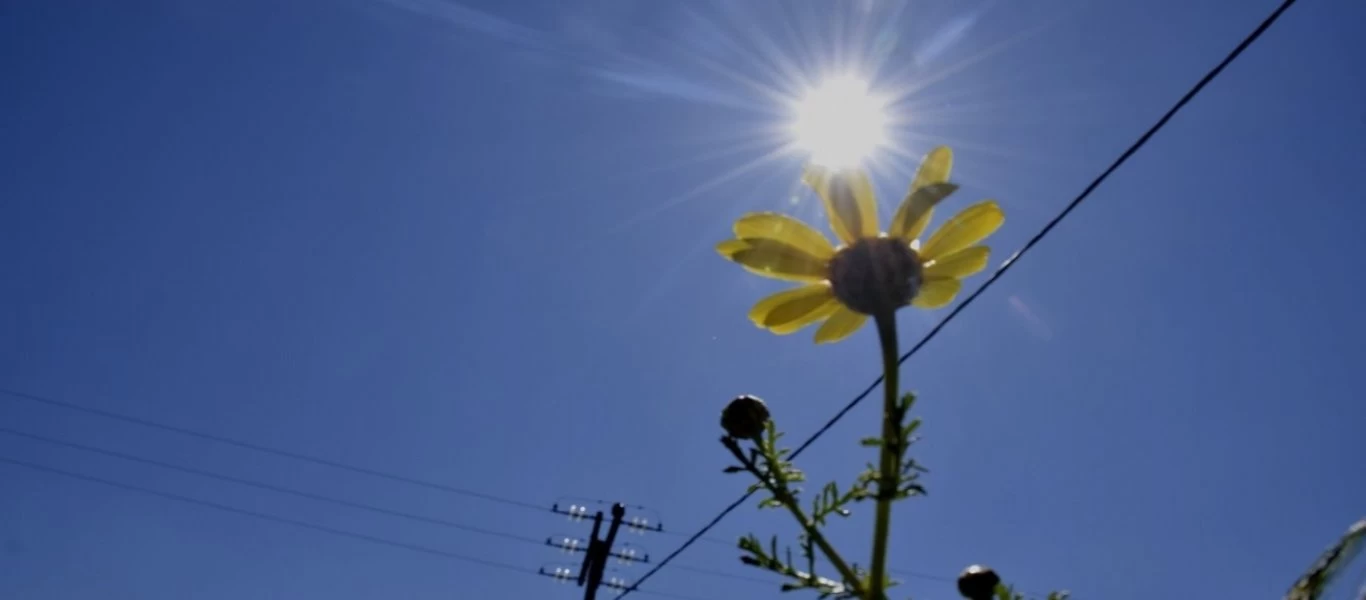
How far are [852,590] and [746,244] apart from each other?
1.63ft

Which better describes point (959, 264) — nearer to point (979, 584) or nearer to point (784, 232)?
point (784, 232)

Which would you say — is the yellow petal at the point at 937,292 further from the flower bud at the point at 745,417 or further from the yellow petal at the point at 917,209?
the flower bud at the point at 745,417

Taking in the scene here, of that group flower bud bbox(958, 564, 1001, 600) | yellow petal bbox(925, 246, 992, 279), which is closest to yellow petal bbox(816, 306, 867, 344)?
yellow petal bbox(925, 246, 992, 279)

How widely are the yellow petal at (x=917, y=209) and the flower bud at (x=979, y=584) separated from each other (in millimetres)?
396

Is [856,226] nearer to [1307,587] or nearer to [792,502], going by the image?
[792,502]

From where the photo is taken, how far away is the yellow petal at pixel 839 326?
1237 mm

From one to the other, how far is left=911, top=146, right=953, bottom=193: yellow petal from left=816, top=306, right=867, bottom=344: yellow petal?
19 cm

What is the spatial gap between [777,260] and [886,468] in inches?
15.5

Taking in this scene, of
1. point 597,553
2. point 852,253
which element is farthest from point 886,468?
point 597,553

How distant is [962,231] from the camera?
1.20 metres

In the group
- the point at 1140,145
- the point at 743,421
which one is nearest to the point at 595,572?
the point at 1140,145

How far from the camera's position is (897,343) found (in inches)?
40.4

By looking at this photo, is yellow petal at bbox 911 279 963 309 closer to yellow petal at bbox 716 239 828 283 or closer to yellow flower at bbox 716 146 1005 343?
yellow flower at bbox 716 146 1005 343

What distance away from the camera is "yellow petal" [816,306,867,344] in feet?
4.06
